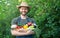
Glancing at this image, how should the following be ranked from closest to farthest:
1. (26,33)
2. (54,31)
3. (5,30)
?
1. (26,33)
2. (54,31)
3. (5,30)

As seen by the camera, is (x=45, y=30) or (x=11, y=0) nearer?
(x=45, y=30)

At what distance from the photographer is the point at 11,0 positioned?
7082 millimetres

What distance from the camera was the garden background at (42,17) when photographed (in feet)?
20.7

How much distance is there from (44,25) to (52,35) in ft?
1.24

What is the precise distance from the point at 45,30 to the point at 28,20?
157 centimetres

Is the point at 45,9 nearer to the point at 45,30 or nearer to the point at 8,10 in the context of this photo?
the point at 45,30

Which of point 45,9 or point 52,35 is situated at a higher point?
point 45,9

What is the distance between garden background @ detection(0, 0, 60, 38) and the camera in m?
6.30

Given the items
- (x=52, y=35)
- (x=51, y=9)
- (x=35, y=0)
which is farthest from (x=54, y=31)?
(x=35, y=0)

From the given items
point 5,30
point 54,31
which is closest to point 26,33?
point 54,31

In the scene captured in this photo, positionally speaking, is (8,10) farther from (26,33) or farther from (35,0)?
(26,33)

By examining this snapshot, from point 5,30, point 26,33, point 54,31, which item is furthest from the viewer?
point 5,30

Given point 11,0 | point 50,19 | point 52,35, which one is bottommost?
point 52,35

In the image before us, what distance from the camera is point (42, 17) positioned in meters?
6.33
